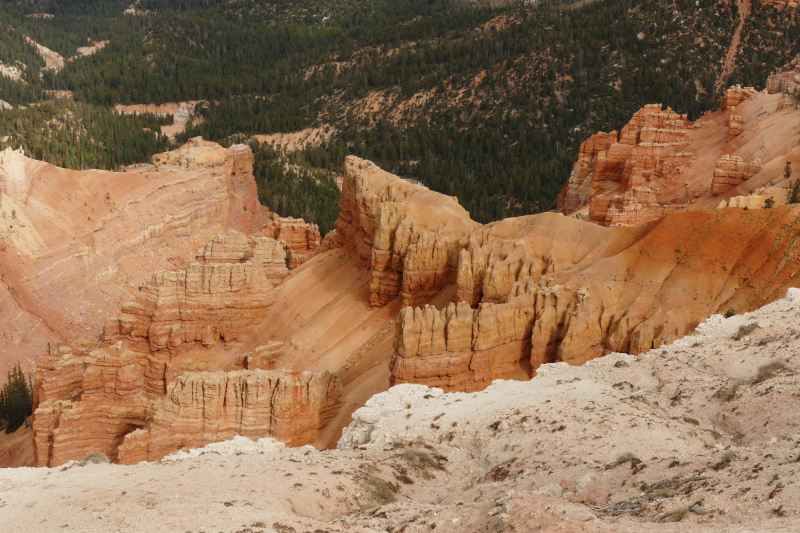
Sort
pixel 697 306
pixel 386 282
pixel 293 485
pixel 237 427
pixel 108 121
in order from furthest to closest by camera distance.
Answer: pixel 108 121, pixel 386 282, pixel 237 427, pixel 697 306, pixel 293 485

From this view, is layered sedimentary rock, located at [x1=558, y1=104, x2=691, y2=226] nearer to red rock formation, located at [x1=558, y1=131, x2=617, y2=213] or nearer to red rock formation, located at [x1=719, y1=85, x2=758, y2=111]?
red rock formation, located at [x1=558, y1=131, x2=617, y2=213]

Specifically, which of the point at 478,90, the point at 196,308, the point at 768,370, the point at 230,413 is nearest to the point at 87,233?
the point at 196,308

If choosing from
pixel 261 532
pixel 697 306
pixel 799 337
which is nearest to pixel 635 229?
pixel 697 306

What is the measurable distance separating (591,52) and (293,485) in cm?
13178

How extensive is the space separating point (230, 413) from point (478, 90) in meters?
121

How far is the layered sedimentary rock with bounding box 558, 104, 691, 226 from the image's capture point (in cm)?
5588

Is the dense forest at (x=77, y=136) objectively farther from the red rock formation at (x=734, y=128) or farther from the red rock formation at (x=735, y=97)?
the red rock formation at (x=734, y=128)

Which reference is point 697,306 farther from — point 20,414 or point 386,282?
point 20,414

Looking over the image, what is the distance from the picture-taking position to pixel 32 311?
6969 centimetres

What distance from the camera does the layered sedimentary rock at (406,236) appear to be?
4441 cm

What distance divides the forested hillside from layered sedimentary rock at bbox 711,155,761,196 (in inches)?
1873

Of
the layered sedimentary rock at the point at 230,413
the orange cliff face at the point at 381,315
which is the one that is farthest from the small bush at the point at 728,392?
the layered sedimentary rock at the point at 230,413

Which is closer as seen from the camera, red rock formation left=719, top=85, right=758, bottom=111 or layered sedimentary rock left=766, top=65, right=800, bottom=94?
red rock formation left=719, top=85, right=758, bottom=111

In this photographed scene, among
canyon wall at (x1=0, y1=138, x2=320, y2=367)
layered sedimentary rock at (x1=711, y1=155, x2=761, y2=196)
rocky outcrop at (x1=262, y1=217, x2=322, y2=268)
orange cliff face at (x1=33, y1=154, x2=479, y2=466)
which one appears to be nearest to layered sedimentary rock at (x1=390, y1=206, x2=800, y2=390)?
orange cliff face at (x1=33, y1=154, x2=479, y2=466)
